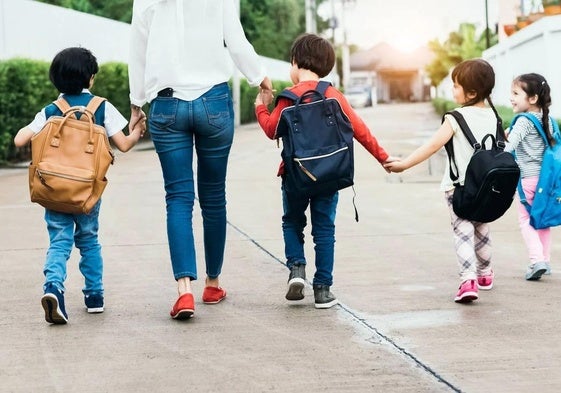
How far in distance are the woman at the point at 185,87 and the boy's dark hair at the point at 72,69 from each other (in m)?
0.23

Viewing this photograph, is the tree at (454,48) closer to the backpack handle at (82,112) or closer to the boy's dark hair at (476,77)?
the boy's dark hair at (476,77)

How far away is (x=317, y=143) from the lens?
5.61m

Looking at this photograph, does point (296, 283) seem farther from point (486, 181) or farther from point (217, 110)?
point (486, 181)

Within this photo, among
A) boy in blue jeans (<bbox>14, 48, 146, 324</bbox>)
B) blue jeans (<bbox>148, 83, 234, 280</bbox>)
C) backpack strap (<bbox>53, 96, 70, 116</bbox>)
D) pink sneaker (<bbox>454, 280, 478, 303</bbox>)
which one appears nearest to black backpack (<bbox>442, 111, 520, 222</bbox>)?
pink sneaker (<bbox>454, 280, 478, 303</bbox>)

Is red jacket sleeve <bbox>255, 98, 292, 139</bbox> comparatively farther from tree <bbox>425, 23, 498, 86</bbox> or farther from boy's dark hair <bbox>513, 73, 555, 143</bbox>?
tree <bbox>425, 23, 498, 86</bbox>

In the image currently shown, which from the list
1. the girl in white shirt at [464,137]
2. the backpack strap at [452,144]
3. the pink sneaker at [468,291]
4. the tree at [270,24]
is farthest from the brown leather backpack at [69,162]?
the tree at [270,24]

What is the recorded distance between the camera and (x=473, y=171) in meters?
5.94


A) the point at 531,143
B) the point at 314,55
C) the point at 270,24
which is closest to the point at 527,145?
the point at 531,143

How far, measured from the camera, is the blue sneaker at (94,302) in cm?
584

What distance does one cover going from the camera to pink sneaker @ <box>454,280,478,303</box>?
5.95 meters

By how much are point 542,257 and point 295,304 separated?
1.70 m

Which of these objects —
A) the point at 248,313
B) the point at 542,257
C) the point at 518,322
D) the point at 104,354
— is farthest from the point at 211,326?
the point at 542,257

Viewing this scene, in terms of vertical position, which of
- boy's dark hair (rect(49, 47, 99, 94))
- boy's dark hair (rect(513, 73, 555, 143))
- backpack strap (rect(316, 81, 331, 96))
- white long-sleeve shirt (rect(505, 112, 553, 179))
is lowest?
white long-sleeve shirt (rect(505, 112, 553, 179))

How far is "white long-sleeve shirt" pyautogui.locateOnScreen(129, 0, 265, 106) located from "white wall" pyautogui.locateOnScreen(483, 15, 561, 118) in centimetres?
1182
